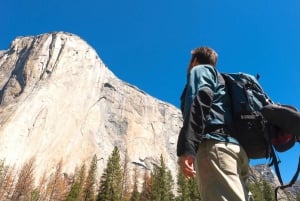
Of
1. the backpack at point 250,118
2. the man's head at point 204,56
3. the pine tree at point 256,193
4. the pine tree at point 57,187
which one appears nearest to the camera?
the backpack at point 250,118

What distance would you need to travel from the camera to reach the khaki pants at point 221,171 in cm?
275

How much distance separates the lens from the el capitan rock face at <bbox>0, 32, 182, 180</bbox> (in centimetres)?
7950

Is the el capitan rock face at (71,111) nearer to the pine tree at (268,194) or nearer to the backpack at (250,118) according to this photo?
the pine tree at (268,194)

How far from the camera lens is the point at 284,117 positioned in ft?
9.49

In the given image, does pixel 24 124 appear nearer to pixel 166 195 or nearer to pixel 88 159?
pixel 88 159

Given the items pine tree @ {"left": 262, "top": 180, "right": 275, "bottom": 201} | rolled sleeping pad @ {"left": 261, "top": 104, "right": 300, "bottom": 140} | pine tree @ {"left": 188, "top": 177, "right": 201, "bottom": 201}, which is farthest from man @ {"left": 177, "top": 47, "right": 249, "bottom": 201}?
pine tree @ {"left": 262, "top": 180, "right": 275, "bottom": 201}

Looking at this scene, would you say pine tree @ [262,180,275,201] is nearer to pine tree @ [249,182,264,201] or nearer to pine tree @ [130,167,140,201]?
pine tree @ [249,182,264,201]

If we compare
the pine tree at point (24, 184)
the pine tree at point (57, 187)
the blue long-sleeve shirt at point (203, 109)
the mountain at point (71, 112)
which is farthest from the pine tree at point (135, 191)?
the blue long-sleeve shirt at point (203, 109)

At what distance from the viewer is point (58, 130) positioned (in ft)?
276

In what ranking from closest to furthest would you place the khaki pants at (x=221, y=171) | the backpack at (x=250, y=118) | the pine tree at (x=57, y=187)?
the khaki pants at (x=221, y=171), the backpack at (x=250, y=118), the pine tree at (x=57, y=187)

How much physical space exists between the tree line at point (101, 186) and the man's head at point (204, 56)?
4387 centimetres

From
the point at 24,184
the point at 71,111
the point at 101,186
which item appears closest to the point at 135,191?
the point at 101,186

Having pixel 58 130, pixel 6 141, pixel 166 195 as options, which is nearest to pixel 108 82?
pixel 58 130

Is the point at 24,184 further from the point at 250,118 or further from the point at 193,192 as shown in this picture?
the point at 250,118
